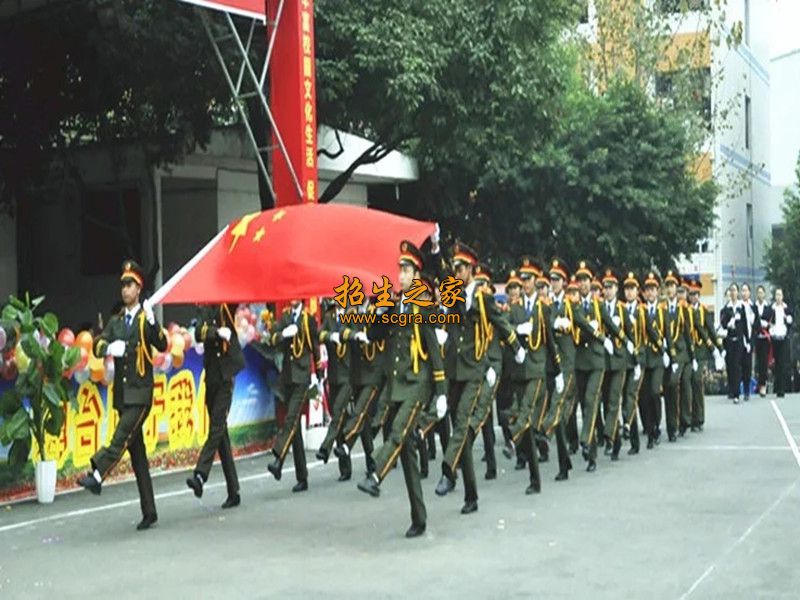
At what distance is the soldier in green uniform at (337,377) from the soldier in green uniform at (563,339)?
1.97 m

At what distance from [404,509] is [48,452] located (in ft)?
12.3

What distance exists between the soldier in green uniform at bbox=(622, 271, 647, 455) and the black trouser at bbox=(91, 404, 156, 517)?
6.33 m

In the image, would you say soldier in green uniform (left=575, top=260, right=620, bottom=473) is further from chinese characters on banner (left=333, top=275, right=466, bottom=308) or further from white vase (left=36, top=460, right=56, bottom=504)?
white vase (left=36, top=460, right=56, bottom=504)

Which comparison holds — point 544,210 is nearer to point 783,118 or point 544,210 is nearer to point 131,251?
point 131,251

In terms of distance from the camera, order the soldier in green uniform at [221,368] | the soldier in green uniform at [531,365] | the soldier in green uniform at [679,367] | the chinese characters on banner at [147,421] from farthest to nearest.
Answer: the soldier in green uniform at [679,367] → the chinese characters on banner at [147,421] → the soldier in green uniform at [531,365] → the soldier in green uniform at [221,368]

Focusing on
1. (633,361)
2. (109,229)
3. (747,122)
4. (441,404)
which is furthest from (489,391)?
(747,122)

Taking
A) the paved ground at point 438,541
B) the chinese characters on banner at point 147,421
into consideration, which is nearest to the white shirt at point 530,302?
the paved ground at point 438,541

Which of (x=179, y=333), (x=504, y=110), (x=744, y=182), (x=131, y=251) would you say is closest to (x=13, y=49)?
(x=131, y=251)

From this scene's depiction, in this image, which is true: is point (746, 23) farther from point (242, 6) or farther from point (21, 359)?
point (21, 359)

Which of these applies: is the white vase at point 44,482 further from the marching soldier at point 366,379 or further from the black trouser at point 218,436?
the marching soldier at point 366,379

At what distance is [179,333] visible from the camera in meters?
15.5

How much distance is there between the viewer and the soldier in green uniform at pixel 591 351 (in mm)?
14680

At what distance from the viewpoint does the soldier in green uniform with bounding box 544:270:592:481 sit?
46.2 ft

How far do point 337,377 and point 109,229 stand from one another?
15520mm
